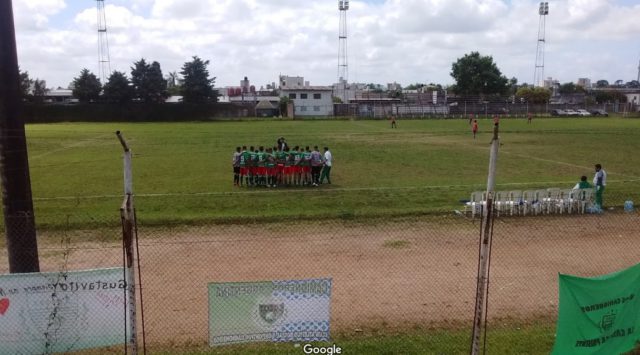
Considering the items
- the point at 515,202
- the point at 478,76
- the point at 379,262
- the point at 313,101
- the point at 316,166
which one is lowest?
the point at 379,262

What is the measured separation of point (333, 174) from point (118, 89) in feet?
218

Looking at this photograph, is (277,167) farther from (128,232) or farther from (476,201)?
(128,232)

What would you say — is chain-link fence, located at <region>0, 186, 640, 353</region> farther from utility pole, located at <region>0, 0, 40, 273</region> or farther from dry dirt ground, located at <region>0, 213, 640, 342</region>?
utility pole, located at <region>0, 0, 40, 273</region>

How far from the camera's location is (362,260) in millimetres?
12141

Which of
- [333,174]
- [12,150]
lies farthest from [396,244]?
[333,174]

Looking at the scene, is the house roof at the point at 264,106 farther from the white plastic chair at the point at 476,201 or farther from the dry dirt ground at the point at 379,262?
the dry dirt ground at the point at 379,262

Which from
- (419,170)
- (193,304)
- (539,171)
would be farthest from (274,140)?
(193,304)

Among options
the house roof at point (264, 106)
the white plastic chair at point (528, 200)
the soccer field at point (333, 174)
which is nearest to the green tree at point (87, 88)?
the house roof at point (264, 106)

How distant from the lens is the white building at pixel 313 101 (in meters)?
94.7

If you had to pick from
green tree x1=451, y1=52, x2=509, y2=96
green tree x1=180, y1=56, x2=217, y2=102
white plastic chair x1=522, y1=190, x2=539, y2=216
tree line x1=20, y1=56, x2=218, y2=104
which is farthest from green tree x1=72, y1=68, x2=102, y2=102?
white plastic chair x1=522, y1=190, x2=539, y2=216

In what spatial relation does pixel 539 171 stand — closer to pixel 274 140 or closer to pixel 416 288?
pixel 416 288

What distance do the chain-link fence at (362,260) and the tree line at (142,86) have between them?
7068 cm

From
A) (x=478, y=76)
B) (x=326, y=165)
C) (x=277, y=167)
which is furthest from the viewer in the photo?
(x=478, y=76)

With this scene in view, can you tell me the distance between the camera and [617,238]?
14.4 meters
